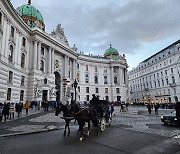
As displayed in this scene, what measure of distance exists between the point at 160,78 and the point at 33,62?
55.5 m

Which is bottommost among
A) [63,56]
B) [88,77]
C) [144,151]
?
[144,151]

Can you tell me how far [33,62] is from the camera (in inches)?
1388

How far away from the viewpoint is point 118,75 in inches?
2687

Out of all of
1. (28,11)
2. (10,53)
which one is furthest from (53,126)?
(28,11)

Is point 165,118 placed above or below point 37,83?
below

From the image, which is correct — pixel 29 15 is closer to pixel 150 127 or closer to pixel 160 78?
pixel 150 127

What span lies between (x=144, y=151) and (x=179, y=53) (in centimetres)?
5959

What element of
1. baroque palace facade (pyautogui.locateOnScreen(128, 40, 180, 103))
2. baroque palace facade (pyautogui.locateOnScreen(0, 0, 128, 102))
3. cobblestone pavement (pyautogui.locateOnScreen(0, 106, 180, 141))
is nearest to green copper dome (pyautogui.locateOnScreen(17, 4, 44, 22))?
baroque palace facade (pyautogui.locateOnScreen(0, 0, 128, 102))

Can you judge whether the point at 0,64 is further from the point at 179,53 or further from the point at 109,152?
the point at 179,53

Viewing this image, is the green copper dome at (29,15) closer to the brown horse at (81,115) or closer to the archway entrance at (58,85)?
the archway entrance at (58,85)

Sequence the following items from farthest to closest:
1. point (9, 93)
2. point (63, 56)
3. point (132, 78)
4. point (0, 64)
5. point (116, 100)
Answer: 1. point (132, 78)
2. point (116, 100)
3. point (63, 56)
4. point (9, 93)
5. point (0, 64)

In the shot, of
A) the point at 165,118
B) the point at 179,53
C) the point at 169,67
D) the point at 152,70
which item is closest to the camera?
the point at 165,118

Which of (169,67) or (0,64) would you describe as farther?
(169,67)

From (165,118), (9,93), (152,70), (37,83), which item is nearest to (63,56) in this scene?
(37,83)
